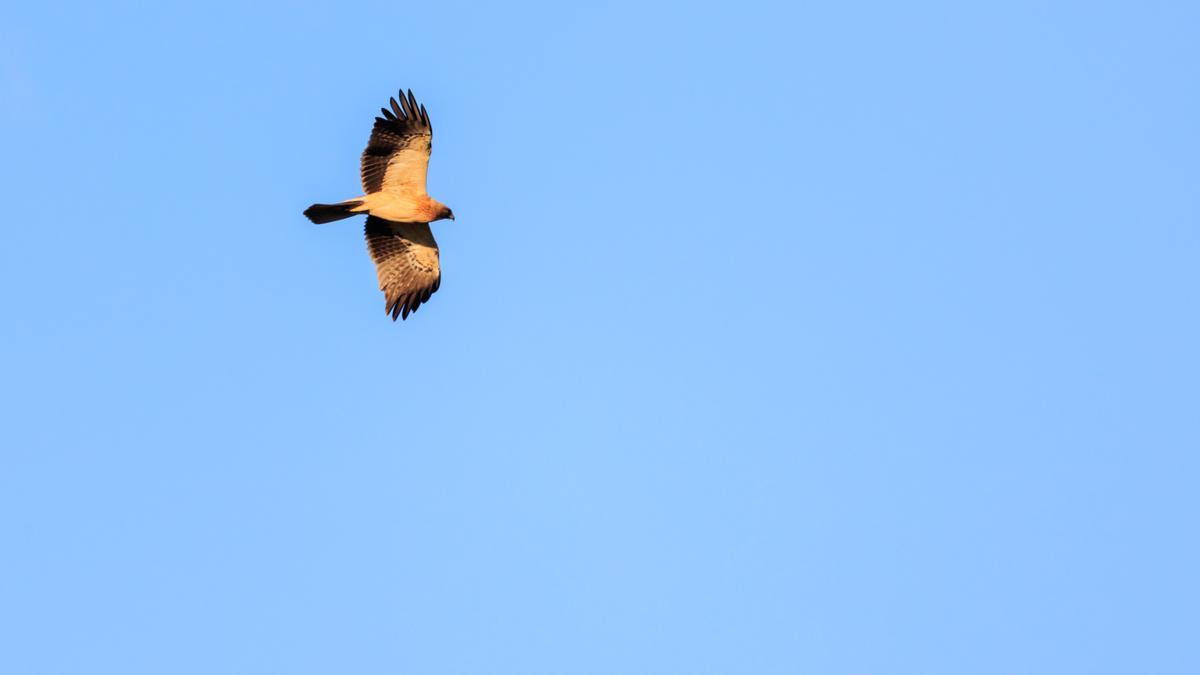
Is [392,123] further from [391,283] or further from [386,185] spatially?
[391,283]

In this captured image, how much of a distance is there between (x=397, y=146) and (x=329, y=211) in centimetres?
172

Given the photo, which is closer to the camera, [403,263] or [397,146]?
[397,146]

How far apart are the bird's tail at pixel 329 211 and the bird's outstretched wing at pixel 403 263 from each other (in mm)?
1467

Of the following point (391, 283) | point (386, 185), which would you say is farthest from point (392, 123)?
point (391, 283)

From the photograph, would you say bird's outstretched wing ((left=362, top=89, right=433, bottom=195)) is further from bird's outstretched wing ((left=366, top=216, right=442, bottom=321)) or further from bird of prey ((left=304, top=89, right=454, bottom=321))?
bird's outstretched wing ((left=366, top=216, right=442, bottom=321))

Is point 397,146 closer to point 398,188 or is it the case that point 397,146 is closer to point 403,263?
point 398,188

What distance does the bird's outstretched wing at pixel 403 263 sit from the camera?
2448 cm

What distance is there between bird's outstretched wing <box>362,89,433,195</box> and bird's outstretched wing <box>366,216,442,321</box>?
1235mm

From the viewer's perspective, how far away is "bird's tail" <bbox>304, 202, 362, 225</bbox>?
2206 cm

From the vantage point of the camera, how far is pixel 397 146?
23.2 metres

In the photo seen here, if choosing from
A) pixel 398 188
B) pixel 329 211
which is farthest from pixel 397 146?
pixel 329 211

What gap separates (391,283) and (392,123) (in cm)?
295

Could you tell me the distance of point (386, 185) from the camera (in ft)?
76.7

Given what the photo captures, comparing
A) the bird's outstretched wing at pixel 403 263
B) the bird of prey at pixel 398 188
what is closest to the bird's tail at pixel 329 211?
the bird of prey at pixel 398 188
